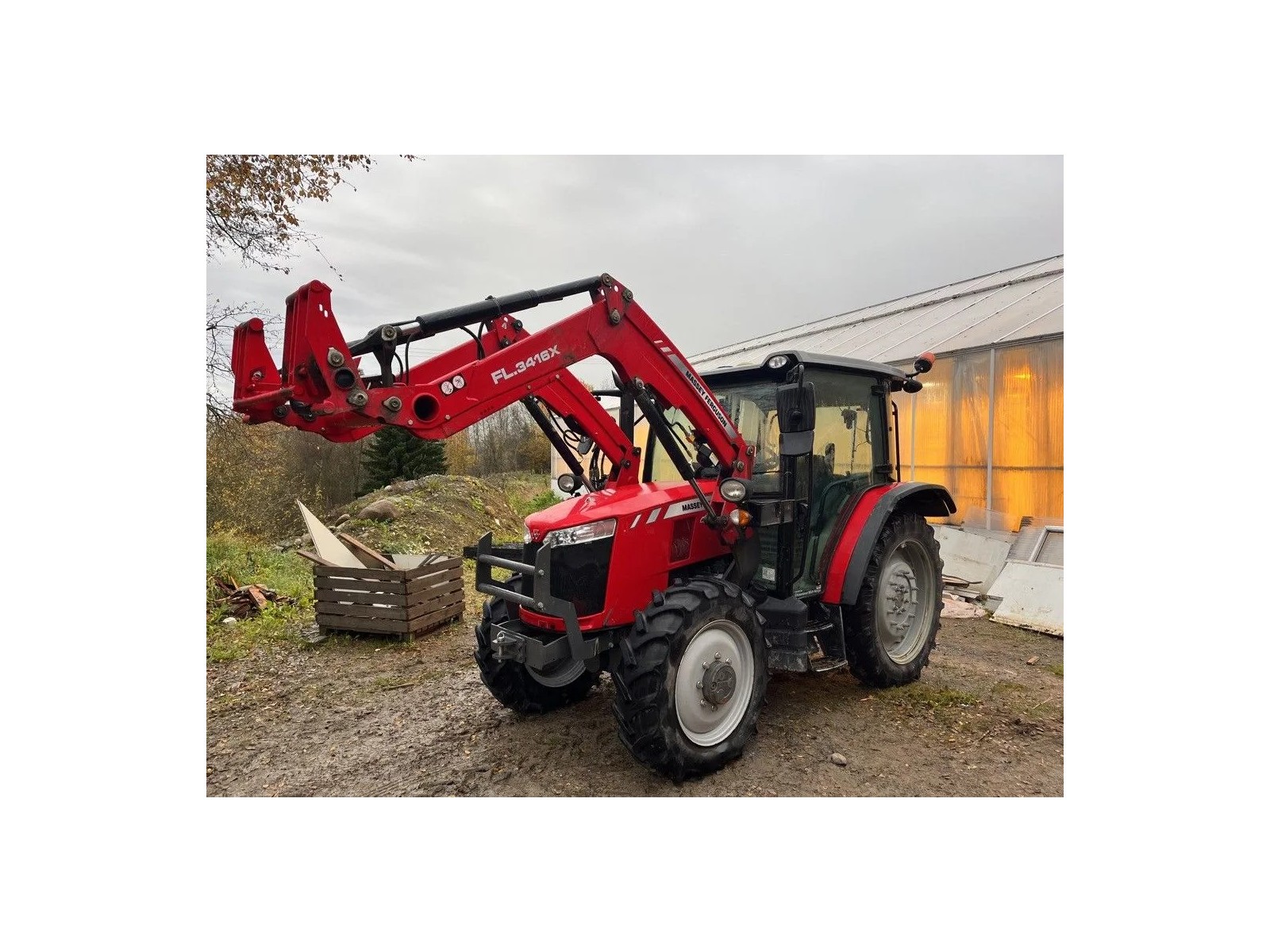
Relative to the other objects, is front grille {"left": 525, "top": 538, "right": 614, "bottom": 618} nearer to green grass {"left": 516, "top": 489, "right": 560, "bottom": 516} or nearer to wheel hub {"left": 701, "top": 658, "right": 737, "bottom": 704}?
wheel hub {"left": 701, "top": 658, "right": 737, "bottom": 704}

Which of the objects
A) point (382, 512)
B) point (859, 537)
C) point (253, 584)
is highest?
point (859, 537)

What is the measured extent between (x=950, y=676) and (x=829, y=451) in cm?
172

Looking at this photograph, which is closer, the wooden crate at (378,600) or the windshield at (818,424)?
the windshield at (818,424)

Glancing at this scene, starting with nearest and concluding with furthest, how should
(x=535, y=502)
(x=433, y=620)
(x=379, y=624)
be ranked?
(x=379, y=624)
(x=433, y=620)
(x=535, y=502)

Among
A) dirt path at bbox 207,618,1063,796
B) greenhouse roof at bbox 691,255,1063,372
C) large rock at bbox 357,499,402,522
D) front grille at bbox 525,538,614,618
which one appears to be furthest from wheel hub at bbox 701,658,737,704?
large rock at bbox 357,499,402,522

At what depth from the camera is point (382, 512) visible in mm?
9219

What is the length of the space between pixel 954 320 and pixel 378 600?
22.1 feet

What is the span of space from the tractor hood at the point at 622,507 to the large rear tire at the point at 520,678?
53 centimetres

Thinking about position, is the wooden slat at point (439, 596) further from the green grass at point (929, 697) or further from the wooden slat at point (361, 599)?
the green grass at point (929, 697)

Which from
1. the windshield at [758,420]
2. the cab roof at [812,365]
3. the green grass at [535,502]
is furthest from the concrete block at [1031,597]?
the green grass at [535,502]

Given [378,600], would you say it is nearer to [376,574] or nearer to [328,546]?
[376,574]

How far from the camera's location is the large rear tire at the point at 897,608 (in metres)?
3.82

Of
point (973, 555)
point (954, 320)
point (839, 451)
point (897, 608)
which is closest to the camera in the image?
point (839, 451)

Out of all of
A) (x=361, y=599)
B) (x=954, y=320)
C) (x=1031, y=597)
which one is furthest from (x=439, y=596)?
(x=954, y=320)
